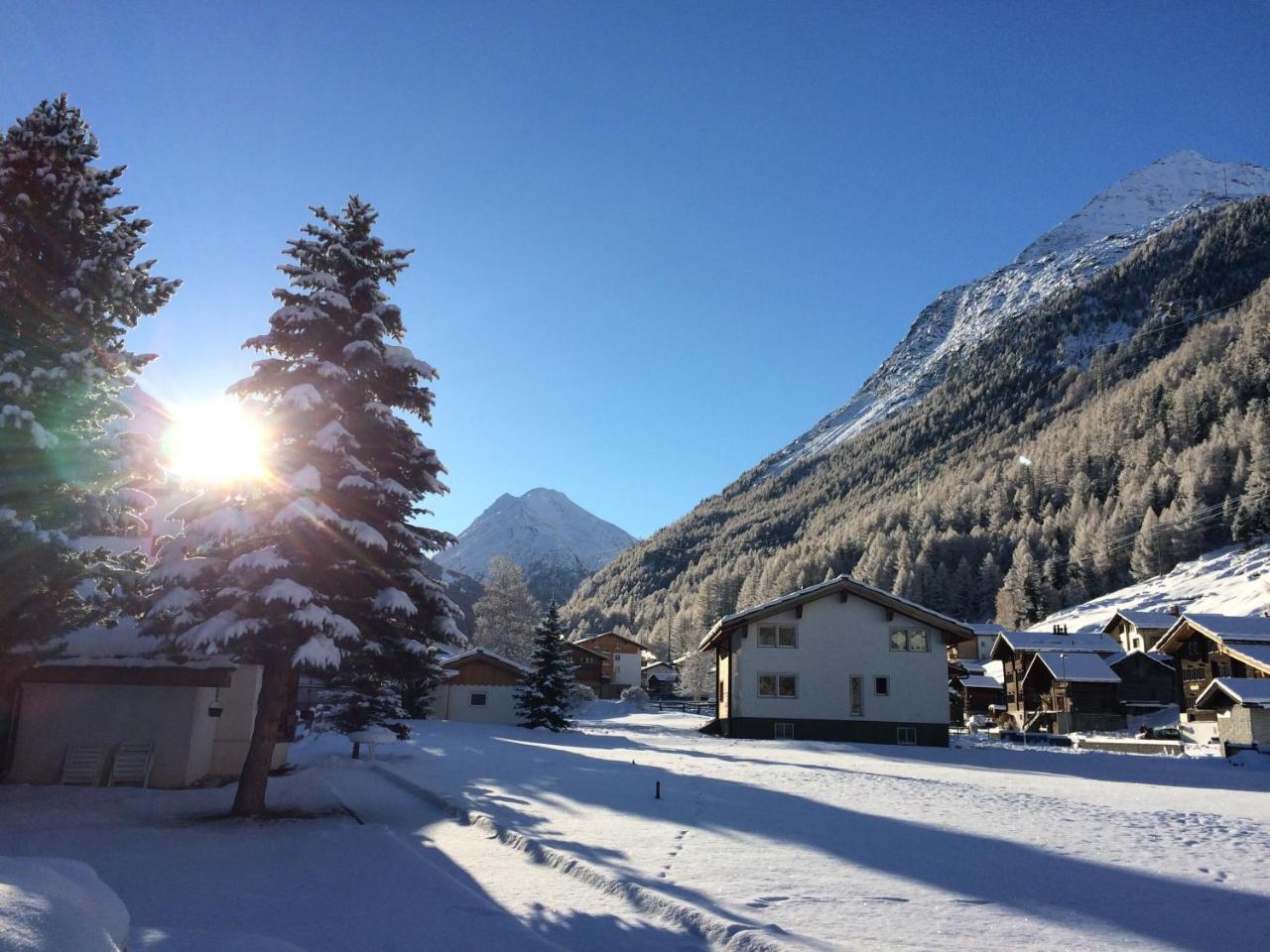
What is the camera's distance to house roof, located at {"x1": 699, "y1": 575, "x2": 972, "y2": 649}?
39562 mm

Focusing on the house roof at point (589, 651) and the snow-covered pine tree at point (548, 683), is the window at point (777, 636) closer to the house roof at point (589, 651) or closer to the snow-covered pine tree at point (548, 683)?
the snow-covered pine tree at point (548, 683)

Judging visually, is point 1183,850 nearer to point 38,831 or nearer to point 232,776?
point 38,831

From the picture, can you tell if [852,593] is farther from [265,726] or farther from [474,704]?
[265,726]

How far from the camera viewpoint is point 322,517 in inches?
549

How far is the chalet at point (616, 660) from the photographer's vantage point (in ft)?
323

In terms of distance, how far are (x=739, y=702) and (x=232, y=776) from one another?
2568 centimetres

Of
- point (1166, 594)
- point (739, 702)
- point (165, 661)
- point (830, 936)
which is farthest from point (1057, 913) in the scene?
point (1166, 594)

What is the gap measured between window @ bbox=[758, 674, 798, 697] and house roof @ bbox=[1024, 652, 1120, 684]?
119 feet

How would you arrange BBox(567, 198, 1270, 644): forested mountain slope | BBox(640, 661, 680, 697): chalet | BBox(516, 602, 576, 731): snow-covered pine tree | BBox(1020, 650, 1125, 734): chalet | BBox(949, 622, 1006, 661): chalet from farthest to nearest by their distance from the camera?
BBox(567, 198, 1270, 644): forested mountain slope
BBox(640, 661, 680, 697): chalet
BBox(949, 622, 1006, 661): chalet
BBox(1020, 650, 1125, 734): chalet
BBox(516, 602, 576, 731): snow-covered pine tree

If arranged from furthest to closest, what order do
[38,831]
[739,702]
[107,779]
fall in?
1. [739,702]
2. [107,779]
3. [38,831]

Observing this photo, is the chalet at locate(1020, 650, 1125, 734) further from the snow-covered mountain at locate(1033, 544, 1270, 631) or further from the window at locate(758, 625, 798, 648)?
the window at locate(758, 625, 798, 648)

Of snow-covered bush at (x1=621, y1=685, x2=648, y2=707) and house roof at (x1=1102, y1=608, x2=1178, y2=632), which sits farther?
→ snow-covered bush at (x1=621, y1=685, x2=648, y2=707)

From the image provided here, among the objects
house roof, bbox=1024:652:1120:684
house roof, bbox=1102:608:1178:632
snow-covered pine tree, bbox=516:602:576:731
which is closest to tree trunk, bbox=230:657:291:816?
snow-covered pine tree, bbox=516:602:576:731

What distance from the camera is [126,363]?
49.9ft
